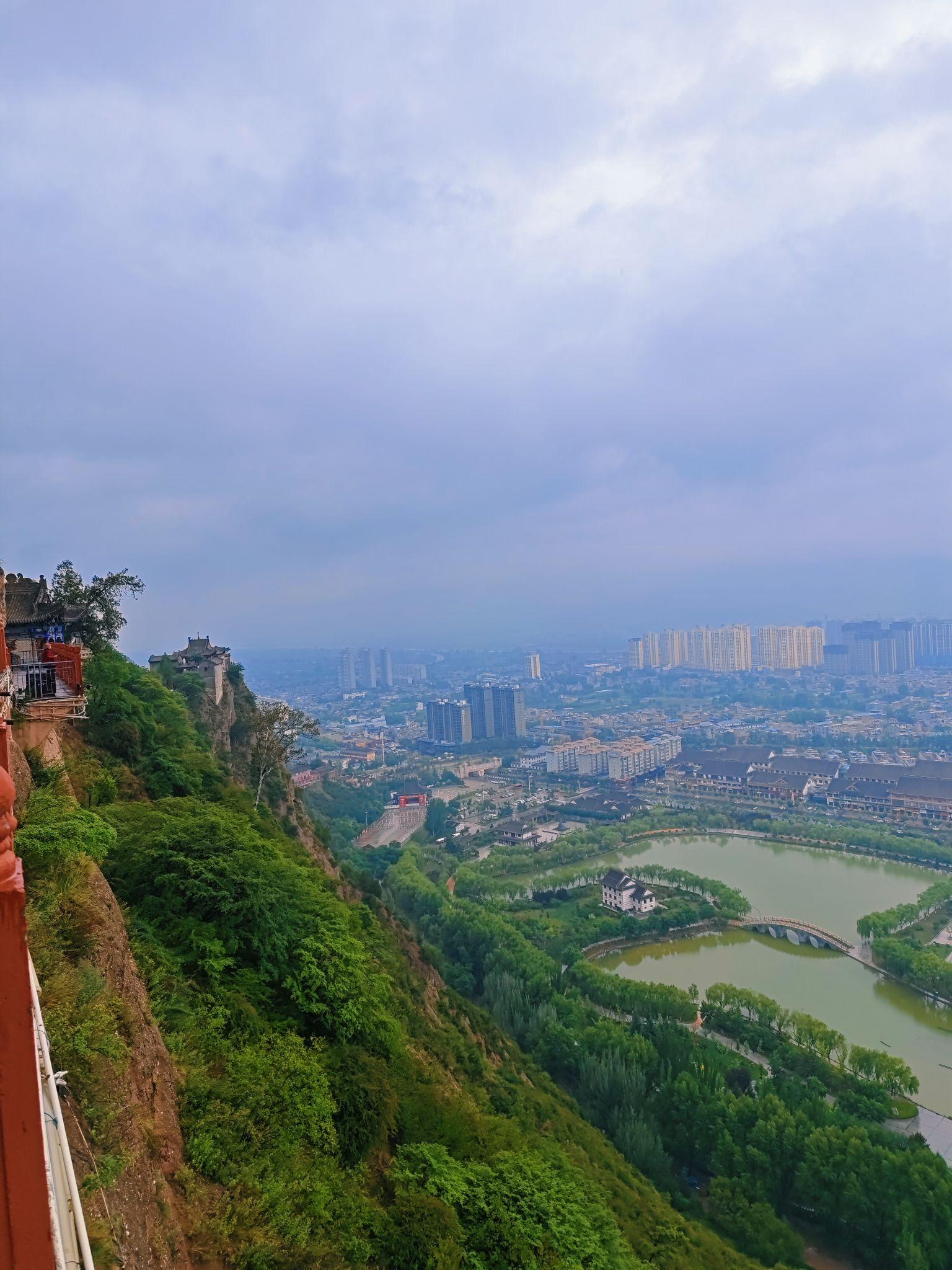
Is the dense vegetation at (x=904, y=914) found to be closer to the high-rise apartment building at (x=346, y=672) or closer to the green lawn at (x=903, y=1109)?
the green lawn at (x=903, y=1109)

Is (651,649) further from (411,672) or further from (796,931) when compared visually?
(796,931)

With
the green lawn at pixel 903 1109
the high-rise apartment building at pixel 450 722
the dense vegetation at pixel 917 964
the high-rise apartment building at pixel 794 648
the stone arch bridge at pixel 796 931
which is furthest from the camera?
the high-rise apartment building at pixel 794 648

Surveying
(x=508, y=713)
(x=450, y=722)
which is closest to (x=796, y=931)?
(x=508, y=713)

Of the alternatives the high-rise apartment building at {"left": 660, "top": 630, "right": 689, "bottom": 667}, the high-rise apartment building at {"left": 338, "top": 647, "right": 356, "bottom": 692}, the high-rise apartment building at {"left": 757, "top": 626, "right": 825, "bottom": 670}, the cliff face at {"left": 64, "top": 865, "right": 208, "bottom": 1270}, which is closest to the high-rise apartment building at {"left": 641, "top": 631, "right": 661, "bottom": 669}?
the high-rise apartment building at {"left": 660, "top": 630, "right": 689, "bottom": 667}

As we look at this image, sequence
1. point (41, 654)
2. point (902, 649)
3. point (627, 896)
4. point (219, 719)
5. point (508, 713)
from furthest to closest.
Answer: point (902, 649) < point (508, 713) < point (627, 896) < point (219, 719) < point (41, 654)

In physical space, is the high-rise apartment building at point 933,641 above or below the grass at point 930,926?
above

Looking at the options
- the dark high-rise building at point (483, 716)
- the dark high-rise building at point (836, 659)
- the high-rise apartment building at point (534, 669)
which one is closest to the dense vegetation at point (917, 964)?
the dark high-rise building at point (483, 716)
